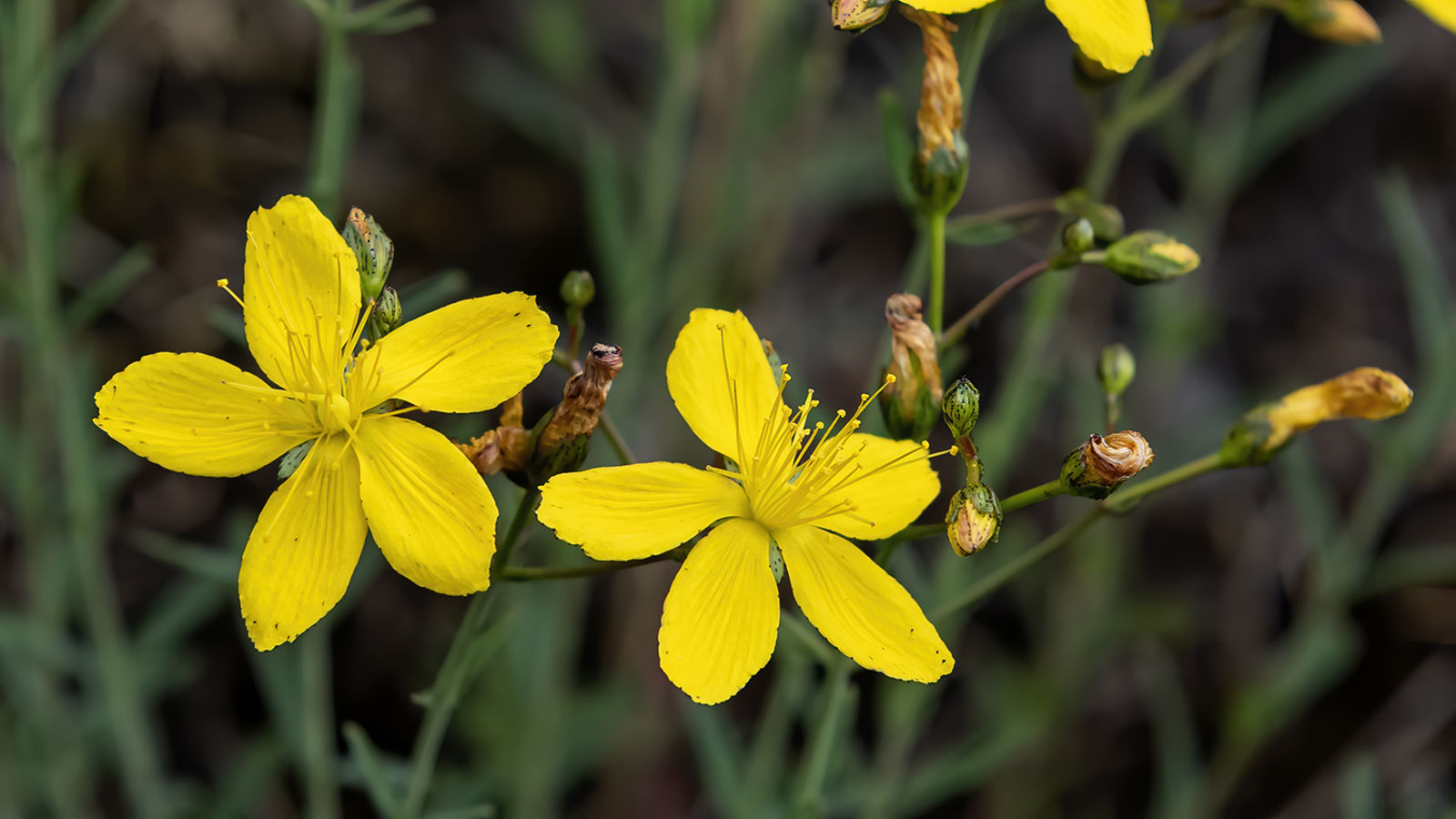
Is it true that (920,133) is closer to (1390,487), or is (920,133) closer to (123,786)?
(1390,487)

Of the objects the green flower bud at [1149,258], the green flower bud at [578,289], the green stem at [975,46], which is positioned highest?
the green stem at [975,46]

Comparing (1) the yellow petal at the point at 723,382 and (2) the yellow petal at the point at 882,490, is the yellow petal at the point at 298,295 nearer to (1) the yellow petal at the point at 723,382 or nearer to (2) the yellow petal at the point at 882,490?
(1) the yellow petal at the point at 723,382

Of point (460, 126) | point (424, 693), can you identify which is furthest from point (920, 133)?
point (460, 126)

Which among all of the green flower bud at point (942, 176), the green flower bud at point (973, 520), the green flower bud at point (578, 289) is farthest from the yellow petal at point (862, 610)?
the green flower bud at point (942, 176)

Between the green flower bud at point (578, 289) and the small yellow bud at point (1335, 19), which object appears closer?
the green flower bud at point (578, 289)

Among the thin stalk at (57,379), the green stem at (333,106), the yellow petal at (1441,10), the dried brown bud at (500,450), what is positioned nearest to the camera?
the dried brown bud at (500,450)

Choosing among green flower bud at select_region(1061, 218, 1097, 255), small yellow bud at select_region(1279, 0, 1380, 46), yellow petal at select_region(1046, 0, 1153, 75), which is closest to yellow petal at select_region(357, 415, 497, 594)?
green flower bud at select_region(1061, 218, 1097, 255)

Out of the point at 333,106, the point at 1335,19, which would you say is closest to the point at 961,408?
the point at 333,106
